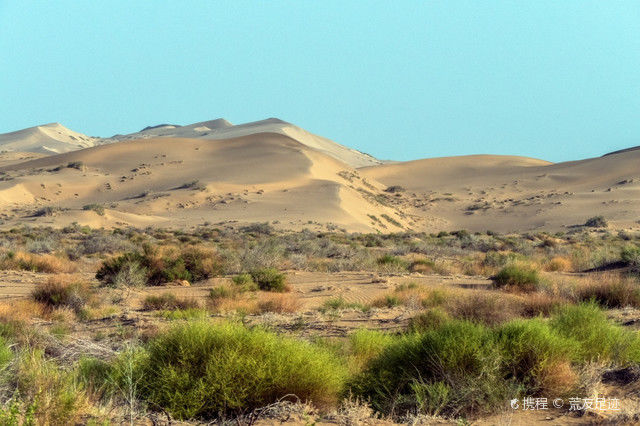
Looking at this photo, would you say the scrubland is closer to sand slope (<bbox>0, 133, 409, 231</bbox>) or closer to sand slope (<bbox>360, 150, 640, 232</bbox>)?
sand slope (<bbox>0, 133, 409, 231</bbox>)

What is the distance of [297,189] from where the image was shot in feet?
237

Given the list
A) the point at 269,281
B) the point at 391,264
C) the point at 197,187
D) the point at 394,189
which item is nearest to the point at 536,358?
the point at 269,281

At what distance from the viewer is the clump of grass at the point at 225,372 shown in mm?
6312

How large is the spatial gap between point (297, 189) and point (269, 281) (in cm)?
5393

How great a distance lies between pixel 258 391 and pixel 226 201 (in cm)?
6094

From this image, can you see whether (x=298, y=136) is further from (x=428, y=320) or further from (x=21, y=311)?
(x=428, y=320)

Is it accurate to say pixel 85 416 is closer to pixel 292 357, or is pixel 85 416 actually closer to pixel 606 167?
pixel 292 357

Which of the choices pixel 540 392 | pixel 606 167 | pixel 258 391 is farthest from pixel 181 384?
pixel 606 167

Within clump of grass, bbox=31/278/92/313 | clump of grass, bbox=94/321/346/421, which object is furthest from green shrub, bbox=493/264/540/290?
clump of grass, bbox=94/321/346/421

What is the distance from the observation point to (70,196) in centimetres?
7375

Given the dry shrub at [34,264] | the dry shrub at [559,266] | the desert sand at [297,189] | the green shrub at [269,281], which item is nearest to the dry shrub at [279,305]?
the green shrub at [269,281]

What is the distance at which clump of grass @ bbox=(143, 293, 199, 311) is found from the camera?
15.1m

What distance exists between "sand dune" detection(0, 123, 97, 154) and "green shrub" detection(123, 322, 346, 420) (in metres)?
163

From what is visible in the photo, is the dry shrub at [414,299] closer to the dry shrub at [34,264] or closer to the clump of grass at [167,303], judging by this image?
the clump of grass at [167,303]
